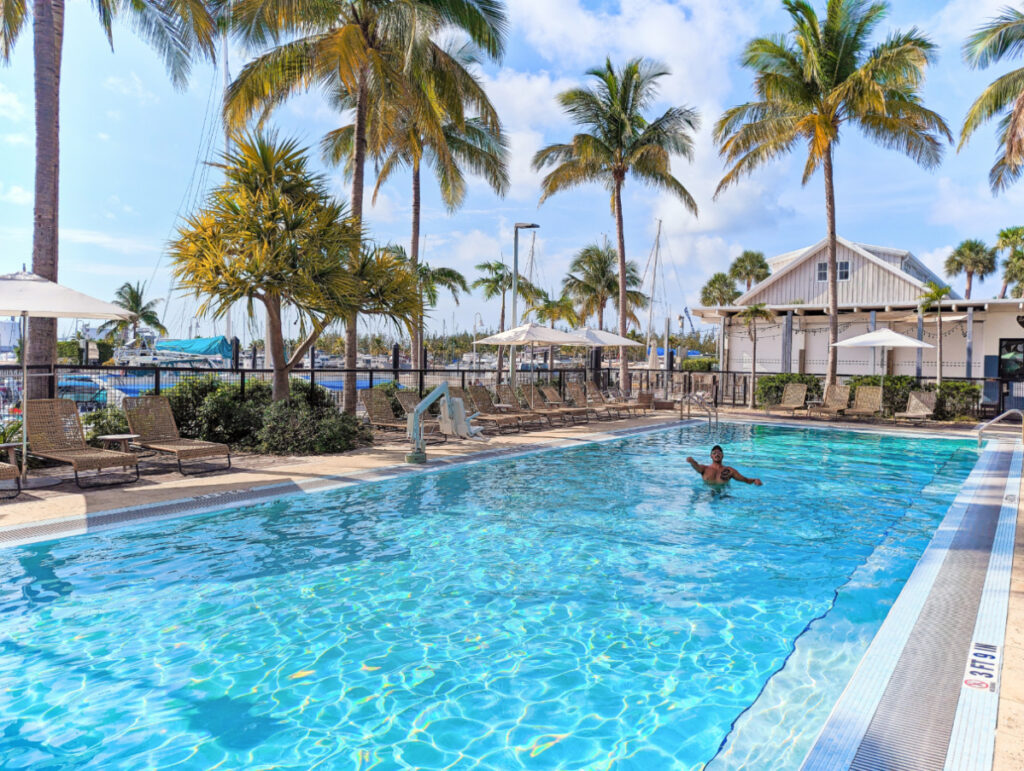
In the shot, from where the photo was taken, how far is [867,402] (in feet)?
64.0

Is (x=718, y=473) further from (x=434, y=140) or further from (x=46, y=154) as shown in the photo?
(x=46, y=154)

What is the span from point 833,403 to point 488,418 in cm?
1162

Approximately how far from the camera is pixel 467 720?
3.69m

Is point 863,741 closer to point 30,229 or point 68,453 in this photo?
point 68,453

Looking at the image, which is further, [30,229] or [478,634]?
[30,229]

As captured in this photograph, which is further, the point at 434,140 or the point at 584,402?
the point at 584,402

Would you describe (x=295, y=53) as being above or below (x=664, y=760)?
above

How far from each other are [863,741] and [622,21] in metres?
15.2

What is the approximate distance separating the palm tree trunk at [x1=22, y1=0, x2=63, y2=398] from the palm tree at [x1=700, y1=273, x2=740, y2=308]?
4528 cm

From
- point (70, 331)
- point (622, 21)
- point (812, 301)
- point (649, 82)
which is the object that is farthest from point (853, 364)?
point (70, 331)

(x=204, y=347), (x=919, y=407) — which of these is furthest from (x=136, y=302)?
(x=919, y=407)

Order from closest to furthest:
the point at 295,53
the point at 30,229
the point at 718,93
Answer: the point at 30,229 < the point at 295,53 < the point at 718,93

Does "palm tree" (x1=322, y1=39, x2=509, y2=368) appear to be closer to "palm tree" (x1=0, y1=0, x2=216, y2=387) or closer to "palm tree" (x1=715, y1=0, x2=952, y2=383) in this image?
"palm tree" (x1=0, y1=0, x2=216, y2=387)

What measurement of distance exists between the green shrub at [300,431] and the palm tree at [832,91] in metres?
15.8
